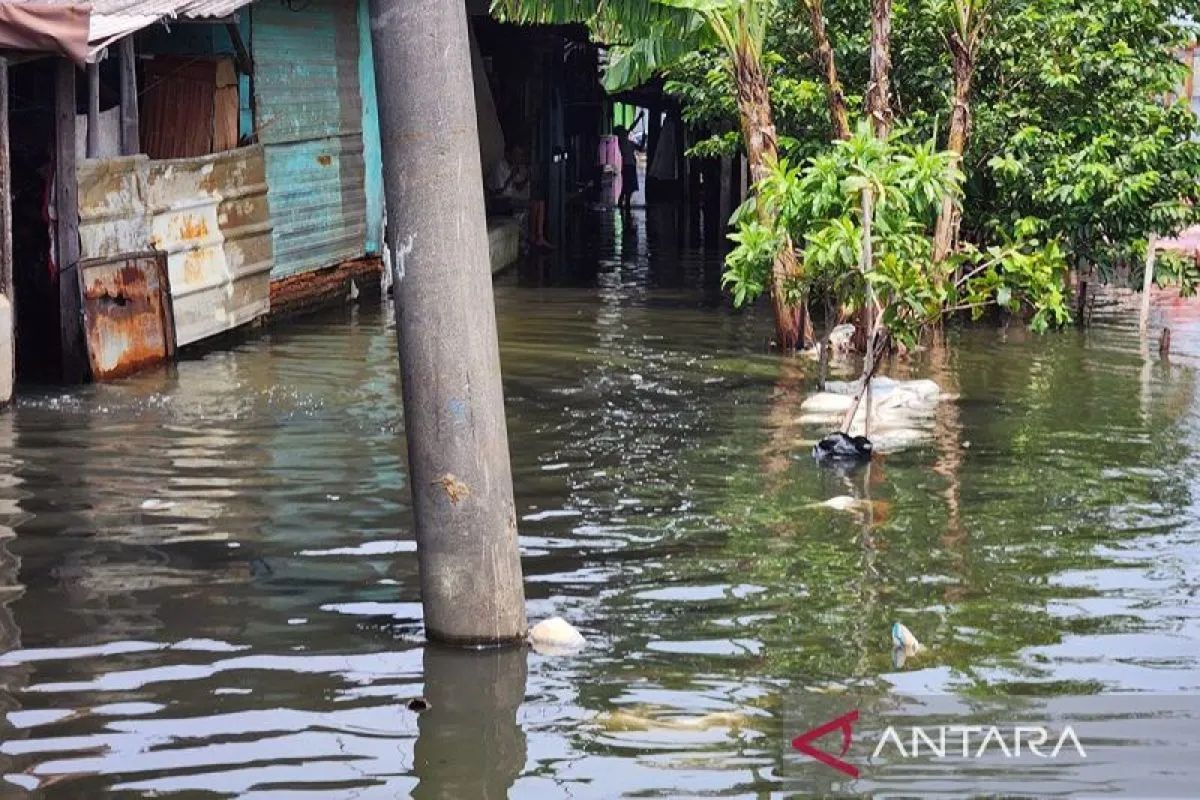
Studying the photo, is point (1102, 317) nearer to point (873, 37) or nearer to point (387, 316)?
point (873, 37)

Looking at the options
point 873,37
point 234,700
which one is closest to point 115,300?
point 873,37

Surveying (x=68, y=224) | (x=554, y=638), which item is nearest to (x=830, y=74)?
(x=68, y=224)

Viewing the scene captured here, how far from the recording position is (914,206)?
10938 millimetres

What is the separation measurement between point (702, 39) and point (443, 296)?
9293mm

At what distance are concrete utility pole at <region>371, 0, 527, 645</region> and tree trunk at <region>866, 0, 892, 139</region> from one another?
9235 mm

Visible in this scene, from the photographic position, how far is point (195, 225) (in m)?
14.5

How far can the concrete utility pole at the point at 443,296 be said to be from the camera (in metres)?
5.71

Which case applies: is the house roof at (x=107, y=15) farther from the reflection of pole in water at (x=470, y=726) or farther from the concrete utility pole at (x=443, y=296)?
the reflection of pole in water at (x=470, y=726)

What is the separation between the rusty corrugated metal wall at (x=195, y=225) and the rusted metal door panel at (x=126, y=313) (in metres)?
0.14

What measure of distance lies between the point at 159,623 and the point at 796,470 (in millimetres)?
4334

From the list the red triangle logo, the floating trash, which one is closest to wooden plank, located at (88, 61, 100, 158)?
the floating trash

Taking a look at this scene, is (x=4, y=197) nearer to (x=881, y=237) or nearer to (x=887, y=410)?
(x=881, y=237)

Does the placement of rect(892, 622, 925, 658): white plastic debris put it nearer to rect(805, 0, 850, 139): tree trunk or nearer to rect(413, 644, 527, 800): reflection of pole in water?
rect(413, 644, 527, 800): reflection of pole in water

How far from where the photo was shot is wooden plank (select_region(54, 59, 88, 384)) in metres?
12.2
